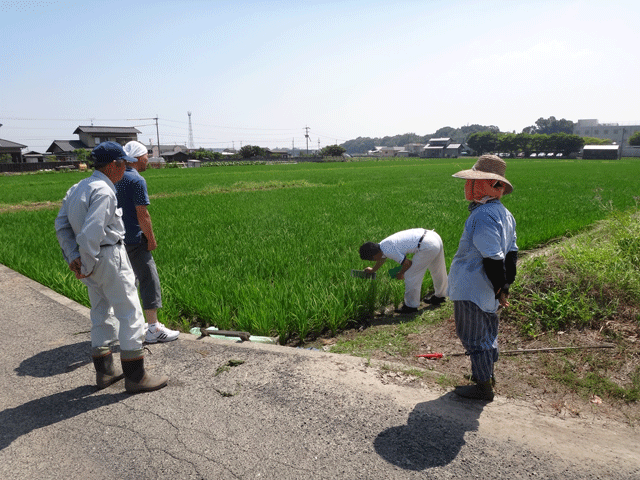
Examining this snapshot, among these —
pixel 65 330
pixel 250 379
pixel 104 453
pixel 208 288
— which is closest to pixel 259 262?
pixel 208 288

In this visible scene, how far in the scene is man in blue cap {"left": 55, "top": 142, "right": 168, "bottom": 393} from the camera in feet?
8.91

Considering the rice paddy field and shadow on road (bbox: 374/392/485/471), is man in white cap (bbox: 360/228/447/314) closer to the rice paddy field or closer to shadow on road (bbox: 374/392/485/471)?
the rice paddy field

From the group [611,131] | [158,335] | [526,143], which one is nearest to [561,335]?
[158,335]

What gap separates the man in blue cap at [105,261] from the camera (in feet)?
8.91

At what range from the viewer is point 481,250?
254 cm

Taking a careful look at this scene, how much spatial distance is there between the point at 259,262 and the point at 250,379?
2922mm

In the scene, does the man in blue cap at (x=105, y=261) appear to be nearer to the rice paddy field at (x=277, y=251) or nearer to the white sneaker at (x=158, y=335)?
the white sneaker at (x=158, y=335)

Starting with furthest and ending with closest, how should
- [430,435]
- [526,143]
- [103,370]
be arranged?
[526,143]
[103,370]
[430,435]

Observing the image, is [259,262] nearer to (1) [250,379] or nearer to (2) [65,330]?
(2) [65,330]

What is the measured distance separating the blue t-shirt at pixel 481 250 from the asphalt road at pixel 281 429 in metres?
0.71

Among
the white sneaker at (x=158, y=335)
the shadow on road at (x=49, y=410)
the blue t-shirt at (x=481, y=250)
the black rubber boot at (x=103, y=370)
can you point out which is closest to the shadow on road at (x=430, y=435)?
the blue t-shirt at (x=481, y=250)

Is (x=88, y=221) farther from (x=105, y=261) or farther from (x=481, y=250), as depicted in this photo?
(x=481, y=250)

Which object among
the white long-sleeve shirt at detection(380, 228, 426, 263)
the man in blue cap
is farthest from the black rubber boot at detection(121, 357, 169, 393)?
the white long-sleeve shirt at detection(380, 228, 426, 263)

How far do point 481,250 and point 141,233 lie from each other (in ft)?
9.10
